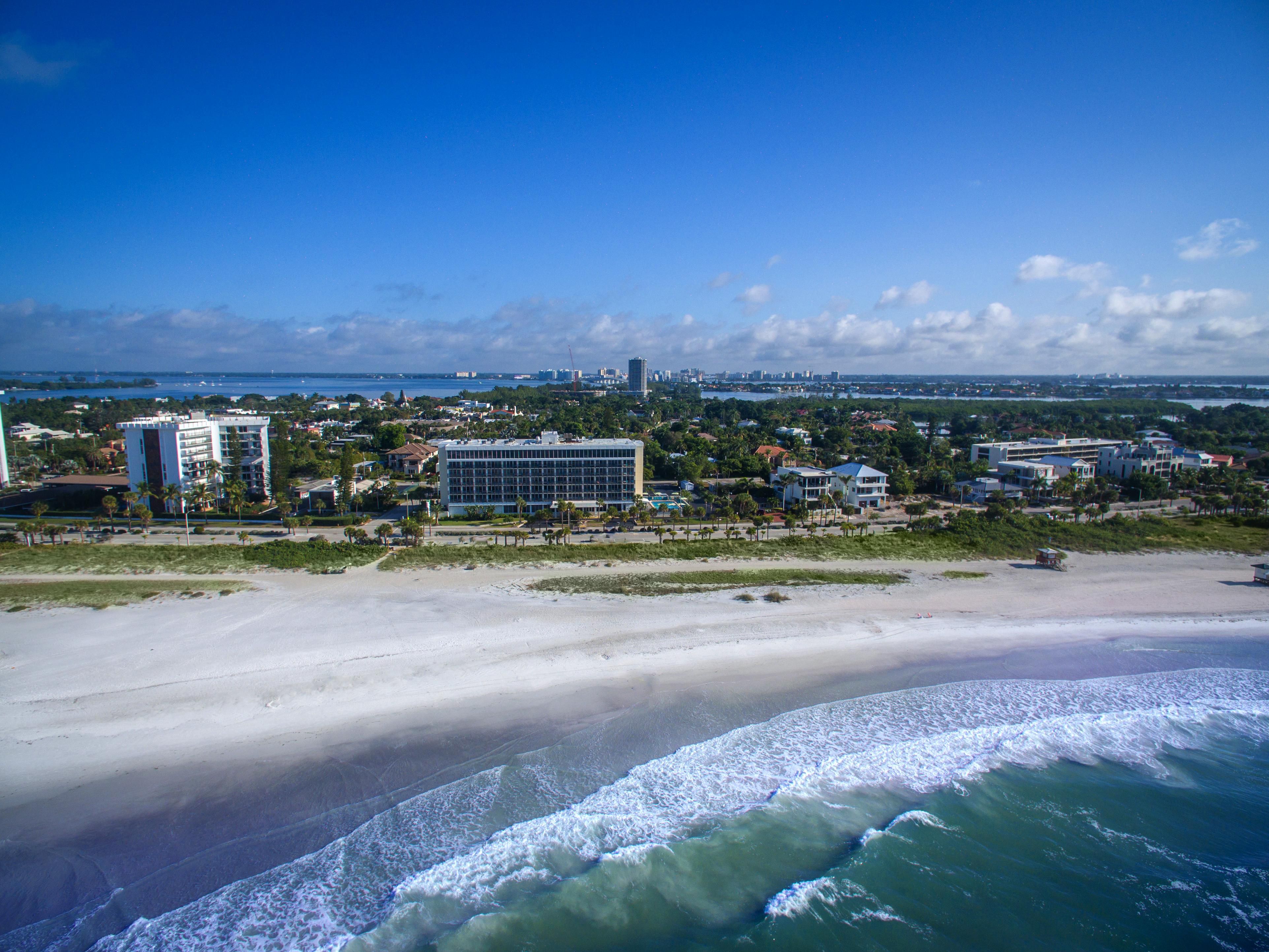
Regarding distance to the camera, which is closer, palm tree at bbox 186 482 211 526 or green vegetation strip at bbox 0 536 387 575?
green vegetation strip at bbox 0 536 387 575

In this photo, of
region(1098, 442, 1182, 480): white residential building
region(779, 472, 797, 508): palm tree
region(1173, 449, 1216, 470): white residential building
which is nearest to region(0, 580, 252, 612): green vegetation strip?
region(779, 472, 797, 508): palm tree

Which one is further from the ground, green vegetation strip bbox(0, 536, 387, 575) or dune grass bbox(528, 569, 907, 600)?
green vegetation strip bbox(0, 536, 387, 575)

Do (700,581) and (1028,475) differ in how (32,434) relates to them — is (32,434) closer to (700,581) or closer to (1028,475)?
(700,581)

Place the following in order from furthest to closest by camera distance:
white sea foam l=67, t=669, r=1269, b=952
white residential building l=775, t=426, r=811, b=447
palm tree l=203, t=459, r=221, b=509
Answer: white residential building l=775, t=426, r=811, b=447, palm tree l=203, t=459, r=221, b=509, white sea foam l=67, t=669, r=1269, b=952

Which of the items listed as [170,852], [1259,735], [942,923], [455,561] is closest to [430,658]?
[170,852]

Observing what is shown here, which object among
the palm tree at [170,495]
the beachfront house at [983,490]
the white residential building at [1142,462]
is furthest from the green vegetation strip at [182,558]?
the white residential building at [1142,462]

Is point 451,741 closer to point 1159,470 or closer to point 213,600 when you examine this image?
point 213,600

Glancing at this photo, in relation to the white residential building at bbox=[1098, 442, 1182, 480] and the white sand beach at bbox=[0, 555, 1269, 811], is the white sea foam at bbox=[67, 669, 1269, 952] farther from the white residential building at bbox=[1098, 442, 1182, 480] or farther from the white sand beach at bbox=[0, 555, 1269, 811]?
the white residential building at bbox=[1098, 442, 1182, 480]

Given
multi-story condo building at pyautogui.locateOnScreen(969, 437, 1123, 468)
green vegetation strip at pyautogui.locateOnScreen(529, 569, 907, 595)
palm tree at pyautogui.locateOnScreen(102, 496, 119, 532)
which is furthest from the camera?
multi-story condo building at pyautogui.locateOnScreen(969, 437, 1123, 468)
